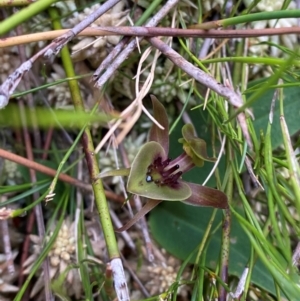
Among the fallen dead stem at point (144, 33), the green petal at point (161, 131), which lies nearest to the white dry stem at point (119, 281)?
the green petal at point (161, 131)

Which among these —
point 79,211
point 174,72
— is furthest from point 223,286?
point 174,72

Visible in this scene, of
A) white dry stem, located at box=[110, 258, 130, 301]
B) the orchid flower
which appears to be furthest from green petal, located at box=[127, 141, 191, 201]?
Result: white dry stem, located at box=[110, 258, 130, 301]

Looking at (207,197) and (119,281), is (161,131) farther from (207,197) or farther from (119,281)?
(119,281)

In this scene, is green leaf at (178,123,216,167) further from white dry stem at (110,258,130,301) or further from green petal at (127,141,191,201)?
white dry stem at (110,258,130,301)

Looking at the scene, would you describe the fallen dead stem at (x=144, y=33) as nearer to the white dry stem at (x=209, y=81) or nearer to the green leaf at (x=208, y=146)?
the white dry stem at (x=209, y=81)

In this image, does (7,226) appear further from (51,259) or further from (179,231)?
(179,231)

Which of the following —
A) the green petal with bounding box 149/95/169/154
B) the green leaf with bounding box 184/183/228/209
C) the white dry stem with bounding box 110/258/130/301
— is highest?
the green petal with bounding box 149/95/169/154
